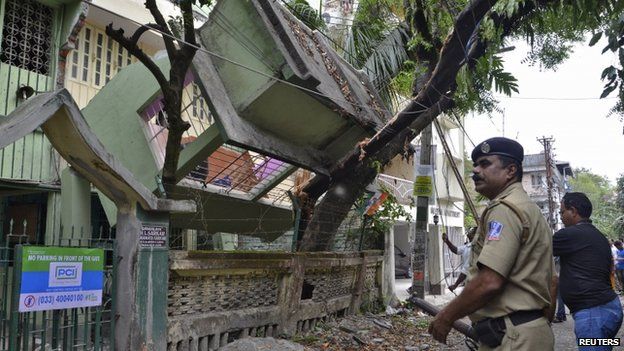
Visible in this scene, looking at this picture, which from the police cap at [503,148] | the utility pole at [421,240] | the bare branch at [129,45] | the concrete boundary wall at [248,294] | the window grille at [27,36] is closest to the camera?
the police cap at [503,148]

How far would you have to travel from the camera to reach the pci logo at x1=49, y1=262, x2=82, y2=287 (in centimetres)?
448

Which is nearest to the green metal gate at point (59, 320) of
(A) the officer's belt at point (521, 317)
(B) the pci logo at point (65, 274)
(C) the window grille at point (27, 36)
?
(B) the pci logo at point (65, 274)

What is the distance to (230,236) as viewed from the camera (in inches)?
488

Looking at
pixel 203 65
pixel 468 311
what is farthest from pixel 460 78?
pixel 468 311

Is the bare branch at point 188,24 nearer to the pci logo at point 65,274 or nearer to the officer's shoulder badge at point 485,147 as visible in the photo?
the pci logo at point 65,274

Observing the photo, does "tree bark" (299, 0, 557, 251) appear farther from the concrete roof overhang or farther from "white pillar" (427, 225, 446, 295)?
"white pillar" (427, 225, 446, 295)

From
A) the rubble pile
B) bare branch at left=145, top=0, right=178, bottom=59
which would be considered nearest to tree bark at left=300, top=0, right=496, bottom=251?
the rubble pile

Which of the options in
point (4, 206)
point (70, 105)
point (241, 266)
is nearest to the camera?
point (70, 105)

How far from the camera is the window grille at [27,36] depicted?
8875 millimetres

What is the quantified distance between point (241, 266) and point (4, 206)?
5.89m

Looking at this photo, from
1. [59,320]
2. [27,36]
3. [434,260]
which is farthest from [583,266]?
[434,260]

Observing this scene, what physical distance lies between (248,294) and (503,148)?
4.88 meters

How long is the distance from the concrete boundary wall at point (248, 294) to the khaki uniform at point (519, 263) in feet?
13.1

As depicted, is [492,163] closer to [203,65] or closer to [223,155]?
[203,65]
